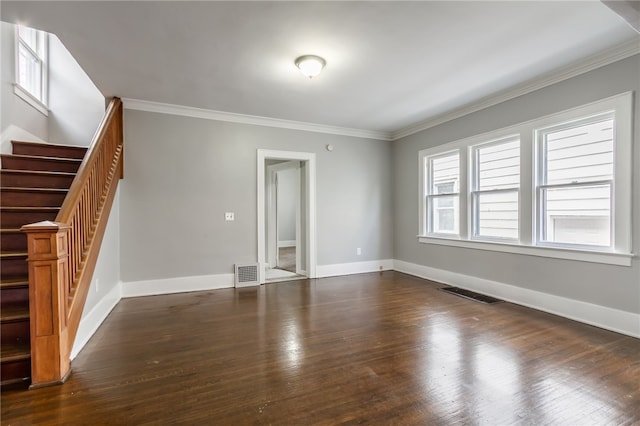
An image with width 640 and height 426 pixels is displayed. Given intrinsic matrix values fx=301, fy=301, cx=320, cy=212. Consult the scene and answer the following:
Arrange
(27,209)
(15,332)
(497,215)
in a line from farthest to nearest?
1. (497,215)
2. (27,209)
3. (15,332)

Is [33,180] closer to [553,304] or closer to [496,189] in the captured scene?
[496,189]

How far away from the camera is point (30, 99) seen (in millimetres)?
3941

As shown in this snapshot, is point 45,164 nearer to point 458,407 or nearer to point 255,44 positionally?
point 255,44

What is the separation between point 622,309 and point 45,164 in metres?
6.32

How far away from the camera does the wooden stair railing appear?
200cm

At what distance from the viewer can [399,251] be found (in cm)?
596

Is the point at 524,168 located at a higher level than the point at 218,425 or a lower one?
higher

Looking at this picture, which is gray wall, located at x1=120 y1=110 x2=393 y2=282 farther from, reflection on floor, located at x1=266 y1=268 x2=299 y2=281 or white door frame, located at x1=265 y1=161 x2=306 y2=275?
white door frame, located at x1=265 y1=161 x2=306 y2=275

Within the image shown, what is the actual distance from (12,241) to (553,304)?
5519 mm

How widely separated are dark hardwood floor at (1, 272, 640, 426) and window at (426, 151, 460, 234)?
170 centimetres

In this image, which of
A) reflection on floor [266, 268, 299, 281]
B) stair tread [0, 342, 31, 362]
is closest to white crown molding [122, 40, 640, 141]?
reflection on floor [266, 268, 299, 281]

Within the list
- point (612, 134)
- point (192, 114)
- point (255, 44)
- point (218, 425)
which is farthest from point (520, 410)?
point (192, 114)

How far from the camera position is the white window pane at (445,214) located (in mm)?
4891

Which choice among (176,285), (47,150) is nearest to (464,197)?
(176,285)
